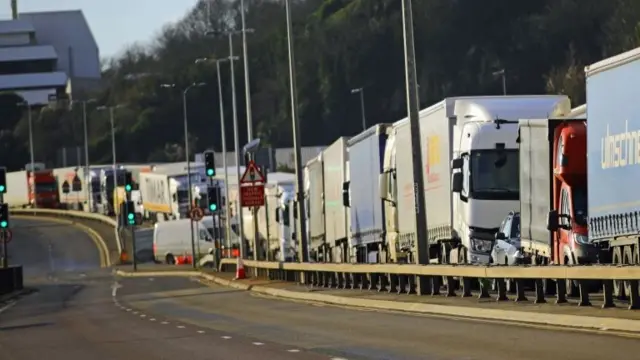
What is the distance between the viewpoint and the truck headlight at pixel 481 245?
33.7m

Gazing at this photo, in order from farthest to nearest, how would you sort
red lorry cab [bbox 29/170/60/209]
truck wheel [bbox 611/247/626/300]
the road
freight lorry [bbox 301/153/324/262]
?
red lorry cab [bbox 29/170/60/209], freight lorry [bbox 301/153/324/262], truck wheel [bbox 611/247/626/300], the road

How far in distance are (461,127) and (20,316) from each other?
39.1 feet

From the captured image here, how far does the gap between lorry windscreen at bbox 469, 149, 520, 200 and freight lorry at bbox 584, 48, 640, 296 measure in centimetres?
697

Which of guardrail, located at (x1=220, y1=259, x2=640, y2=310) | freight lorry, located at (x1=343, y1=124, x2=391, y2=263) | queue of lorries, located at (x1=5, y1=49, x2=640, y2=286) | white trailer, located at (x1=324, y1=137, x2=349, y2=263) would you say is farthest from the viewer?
white trailer, located at (x1=324, y1=137, x2=349, y2=263)

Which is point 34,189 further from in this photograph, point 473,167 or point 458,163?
point 473,167

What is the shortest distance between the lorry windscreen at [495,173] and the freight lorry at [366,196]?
29.1 feet

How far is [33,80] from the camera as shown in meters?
192

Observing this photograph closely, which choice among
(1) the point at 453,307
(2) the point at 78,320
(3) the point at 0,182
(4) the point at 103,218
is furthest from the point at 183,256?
(1) the point at 453,307

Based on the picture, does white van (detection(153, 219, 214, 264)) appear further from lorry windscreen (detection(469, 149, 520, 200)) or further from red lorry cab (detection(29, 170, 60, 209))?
lorry windscreen (detection(469, 149, 520, 200))

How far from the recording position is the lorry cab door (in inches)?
1109

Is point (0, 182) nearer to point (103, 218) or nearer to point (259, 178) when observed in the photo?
point (259, 178)

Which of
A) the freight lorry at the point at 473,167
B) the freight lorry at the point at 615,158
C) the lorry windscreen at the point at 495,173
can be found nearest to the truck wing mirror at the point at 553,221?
the freight lorry at the point at 615,158

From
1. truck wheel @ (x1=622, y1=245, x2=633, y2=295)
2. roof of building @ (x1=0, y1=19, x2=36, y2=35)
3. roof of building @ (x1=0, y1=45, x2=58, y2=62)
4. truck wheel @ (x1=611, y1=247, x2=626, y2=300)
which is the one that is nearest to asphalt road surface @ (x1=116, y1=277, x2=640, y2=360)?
truck wheel @ (x1=622, y1=245, x2=633, y2=295)

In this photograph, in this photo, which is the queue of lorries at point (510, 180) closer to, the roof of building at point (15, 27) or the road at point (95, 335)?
the road at point (95, 335)
